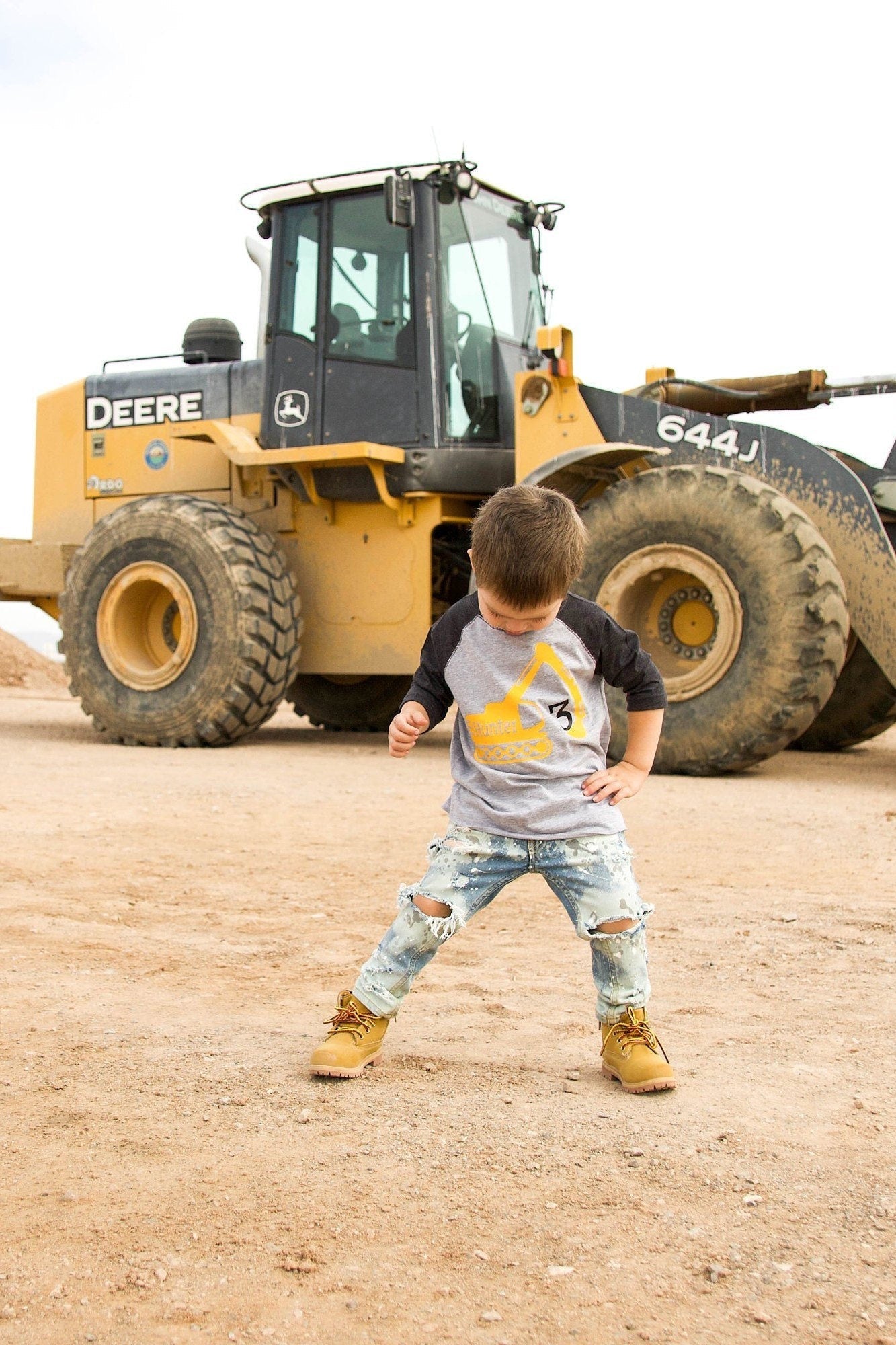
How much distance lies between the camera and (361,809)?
6566 millimetres

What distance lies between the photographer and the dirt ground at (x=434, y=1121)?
2.02 meters

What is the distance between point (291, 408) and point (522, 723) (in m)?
6.87

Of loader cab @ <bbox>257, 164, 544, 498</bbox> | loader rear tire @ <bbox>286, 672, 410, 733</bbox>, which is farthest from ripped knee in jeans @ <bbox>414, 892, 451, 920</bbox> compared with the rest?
loader rear tire @ <bbox>286, 672, 410, 733</bbox>

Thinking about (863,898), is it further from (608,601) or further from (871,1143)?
(608,601)

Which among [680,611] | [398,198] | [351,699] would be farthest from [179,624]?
[680,611]

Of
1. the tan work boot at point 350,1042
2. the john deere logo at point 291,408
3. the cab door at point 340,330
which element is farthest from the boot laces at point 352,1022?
the john deere logo at point 291,408

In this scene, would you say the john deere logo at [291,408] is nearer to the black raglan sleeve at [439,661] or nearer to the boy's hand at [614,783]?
the black raglan sleeve at [439,661]

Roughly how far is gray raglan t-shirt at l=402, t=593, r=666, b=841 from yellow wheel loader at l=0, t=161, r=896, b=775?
467 centimetres

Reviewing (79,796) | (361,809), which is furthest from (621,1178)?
(79,796)

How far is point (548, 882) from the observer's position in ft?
9.80

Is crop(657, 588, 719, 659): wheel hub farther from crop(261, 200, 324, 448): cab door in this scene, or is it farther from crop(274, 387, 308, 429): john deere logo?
crop(274, 387, 308, 429): john deere logo

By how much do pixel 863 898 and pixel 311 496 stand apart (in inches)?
224

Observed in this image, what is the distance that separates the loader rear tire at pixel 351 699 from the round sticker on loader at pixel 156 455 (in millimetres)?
1925

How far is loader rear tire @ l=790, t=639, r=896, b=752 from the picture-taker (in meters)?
9.34
